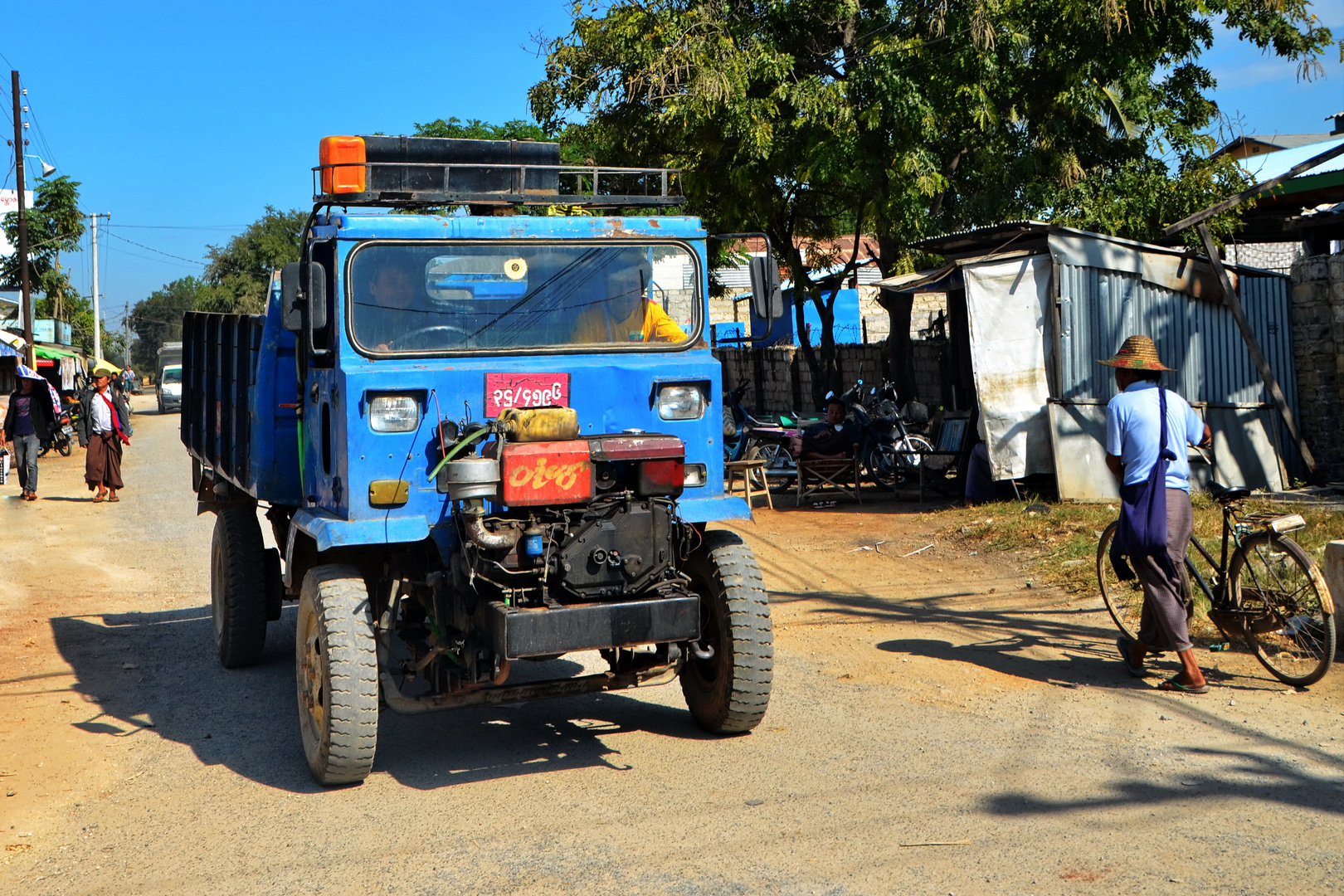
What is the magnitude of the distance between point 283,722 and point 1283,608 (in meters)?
5.39

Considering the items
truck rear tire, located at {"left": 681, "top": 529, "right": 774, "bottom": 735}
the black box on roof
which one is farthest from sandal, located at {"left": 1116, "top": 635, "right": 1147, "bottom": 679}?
the black box on roof

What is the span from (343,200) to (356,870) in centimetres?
312

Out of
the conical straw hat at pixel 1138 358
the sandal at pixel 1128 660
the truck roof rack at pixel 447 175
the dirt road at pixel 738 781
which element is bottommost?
the dirt road at pixel 738 781

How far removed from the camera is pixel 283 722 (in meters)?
6.18

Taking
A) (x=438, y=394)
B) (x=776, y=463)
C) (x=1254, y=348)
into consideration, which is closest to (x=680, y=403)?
(x=438, y=394)

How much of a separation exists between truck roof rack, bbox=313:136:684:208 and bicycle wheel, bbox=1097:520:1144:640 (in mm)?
3405

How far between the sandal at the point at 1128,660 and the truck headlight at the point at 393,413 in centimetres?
415

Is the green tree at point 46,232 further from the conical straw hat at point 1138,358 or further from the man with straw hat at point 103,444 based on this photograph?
the conical straw hat at point 1138,358

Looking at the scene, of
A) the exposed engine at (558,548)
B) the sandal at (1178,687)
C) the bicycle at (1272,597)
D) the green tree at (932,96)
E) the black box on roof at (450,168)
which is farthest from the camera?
the green tree at (932,96)

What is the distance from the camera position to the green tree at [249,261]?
6688cm

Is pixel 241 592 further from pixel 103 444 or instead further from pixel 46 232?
pixel 46 232

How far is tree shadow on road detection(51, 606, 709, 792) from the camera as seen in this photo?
5379mm

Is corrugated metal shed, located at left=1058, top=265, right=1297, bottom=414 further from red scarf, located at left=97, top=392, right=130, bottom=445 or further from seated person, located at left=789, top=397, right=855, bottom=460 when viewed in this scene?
red scarf, located at left=97, top=392, right=130, bottom=445

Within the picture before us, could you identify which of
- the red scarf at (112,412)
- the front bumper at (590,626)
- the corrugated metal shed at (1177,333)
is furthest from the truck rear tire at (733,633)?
the red scarf at (112,412)
